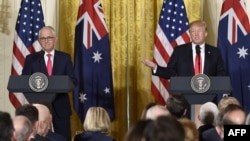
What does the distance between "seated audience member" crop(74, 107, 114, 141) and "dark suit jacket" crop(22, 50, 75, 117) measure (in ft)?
6.42

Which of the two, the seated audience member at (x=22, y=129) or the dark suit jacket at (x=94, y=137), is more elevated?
the seated audience member at (x=22, y=129)

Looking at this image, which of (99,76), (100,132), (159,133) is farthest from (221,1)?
(159,133)

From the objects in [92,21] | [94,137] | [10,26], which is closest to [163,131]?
[94,137]

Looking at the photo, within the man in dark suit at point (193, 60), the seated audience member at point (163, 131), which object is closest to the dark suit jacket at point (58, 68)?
the man in dark suit at point (193, 60)

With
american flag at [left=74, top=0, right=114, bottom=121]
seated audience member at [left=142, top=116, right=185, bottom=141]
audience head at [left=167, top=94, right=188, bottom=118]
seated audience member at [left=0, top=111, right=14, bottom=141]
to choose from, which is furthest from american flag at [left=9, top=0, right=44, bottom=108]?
seated audience member at [left=142, top=116, right=185, bottom=141]

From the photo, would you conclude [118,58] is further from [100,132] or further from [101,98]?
[100,132]

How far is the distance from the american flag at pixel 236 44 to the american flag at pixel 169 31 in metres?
0.61

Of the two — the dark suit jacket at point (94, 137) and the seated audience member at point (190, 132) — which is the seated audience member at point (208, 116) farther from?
the seated audience member at point (190, 132)

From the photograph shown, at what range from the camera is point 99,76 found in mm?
9812

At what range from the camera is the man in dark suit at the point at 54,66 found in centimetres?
778

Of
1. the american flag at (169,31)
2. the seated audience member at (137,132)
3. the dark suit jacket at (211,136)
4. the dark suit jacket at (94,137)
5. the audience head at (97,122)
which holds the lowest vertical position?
the dark suit jacket at (94,137)

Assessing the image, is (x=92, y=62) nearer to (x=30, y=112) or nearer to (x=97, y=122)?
(x=97, y=122)

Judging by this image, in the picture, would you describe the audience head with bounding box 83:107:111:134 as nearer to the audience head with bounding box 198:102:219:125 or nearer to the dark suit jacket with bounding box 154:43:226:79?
the audience head with bounding box 198:102:219:125

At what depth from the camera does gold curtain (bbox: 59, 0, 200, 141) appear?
413 inches
